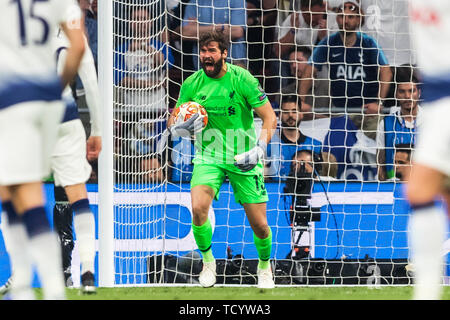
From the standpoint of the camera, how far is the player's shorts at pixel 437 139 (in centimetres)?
452

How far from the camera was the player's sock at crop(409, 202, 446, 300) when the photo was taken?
4.47 m

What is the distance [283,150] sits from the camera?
9.87 m

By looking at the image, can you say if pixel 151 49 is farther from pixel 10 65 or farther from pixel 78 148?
pixel 10 65

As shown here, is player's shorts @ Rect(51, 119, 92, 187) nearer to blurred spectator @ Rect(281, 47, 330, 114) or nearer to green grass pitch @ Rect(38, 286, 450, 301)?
green grass pitch @ Rect(38, 286, 450, 301)

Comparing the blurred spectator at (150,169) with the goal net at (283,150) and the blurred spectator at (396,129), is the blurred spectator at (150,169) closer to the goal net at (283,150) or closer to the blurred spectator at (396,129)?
the goal net at (283,150)

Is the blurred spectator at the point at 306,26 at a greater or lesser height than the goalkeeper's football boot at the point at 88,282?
greater

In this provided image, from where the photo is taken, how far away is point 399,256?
382 inches

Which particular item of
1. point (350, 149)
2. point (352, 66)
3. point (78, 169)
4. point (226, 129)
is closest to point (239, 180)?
point (226, 129)

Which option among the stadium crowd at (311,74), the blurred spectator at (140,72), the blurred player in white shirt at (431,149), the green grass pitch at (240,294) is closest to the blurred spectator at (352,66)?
the stadium crowd at (311,74)

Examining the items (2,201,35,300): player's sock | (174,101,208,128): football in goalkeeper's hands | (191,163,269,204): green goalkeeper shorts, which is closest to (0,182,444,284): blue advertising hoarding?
(191,163,269,204): green goalkeeper shorts

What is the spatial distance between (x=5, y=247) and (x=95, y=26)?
248 cm

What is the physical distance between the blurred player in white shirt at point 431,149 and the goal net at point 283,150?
176 inches
